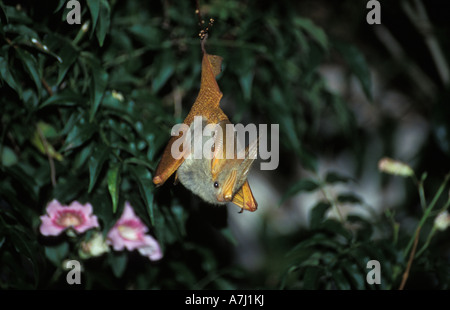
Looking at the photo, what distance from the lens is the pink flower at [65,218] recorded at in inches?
44.3

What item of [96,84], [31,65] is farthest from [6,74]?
[96,84]

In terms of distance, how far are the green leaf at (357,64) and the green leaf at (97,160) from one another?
0.90 m

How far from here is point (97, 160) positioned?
1070mm

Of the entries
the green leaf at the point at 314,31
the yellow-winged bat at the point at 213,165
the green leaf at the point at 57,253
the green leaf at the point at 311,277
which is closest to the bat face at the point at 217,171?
the yellow-winged bat at the point at 213,165

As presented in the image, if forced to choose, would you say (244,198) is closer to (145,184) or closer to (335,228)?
(145,184)

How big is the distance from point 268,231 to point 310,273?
159 centimetres

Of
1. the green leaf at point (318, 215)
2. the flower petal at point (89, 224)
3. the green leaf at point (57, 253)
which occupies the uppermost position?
the flower petal at point (89, 224)

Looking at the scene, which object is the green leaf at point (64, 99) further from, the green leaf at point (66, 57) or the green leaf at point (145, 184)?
the green leaf at point (145, 184)

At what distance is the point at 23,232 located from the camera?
3.75 ft

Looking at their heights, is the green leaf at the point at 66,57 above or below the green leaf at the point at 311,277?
above

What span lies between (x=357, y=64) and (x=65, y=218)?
1095mm

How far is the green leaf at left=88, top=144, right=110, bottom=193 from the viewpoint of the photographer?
1049 mm

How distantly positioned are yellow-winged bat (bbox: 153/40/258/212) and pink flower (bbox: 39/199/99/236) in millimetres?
542
